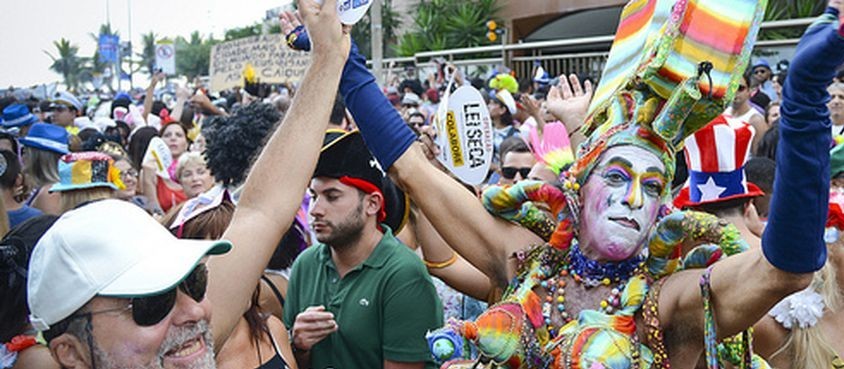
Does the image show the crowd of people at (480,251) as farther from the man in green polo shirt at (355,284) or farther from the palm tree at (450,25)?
the palm tree at (450,25)

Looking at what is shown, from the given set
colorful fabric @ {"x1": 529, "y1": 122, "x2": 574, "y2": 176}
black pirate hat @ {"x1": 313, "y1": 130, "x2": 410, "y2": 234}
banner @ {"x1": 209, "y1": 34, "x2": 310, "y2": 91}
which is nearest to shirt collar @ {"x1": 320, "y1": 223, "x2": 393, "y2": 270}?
black pirate hat @ {"x1": 313, "y1": 130, "x2": 410, "y2": 234}

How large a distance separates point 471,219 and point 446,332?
437 millimetres

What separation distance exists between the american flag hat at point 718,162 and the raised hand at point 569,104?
0.44m

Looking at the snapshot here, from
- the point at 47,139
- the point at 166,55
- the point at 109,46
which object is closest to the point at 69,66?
the point at 109,46

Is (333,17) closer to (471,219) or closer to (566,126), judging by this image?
(471,219)

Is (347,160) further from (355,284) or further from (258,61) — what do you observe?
(258,61)

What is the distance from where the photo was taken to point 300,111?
8.38ft

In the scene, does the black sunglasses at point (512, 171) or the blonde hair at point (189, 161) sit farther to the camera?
the blonde hair at point (189, 161)

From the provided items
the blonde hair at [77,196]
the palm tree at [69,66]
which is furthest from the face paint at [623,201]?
the palm tree at [69,66]

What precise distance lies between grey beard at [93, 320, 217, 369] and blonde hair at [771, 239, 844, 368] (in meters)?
2.03

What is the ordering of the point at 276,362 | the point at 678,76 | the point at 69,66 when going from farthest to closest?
the point at 69,66 → the point at 276,362 → the point at 678,76

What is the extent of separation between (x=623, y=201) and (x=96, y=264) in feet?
4.48

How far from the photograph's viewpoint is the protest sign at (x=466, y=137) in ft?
11.7

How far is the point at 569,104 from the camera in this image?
3.39m
